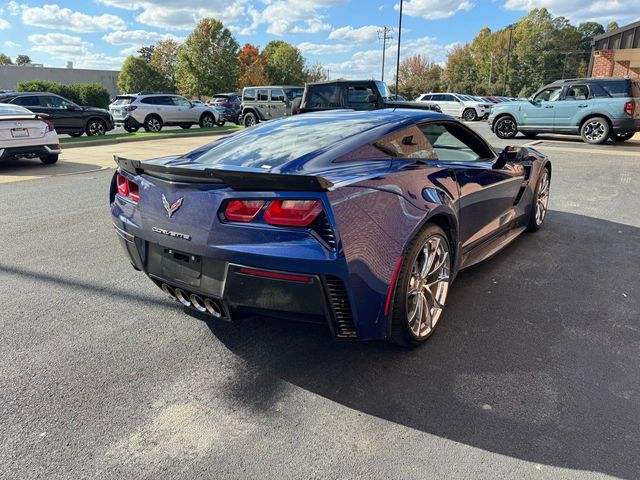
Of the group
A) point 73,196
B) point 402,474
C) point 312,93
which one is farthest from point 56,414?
point 312,93

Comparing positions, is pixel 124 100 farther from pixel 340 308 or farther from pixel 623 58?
pixel 623 58

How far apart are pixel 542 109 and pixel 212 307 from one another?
15528mm

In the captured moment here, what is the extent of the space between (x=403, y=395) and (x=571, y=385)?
0.92 m

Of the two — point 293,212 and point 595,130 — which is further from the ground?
point 595,130

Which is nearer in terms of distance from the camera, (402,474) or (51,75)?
(402,474)

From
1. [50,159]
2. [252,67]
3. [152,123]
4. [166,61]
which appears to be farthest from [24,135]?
[166,61]

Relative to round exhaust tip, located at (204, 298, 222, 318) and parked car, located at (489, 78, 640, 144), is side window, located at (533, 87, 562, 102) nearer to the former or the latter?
parked car, located at (489, 78, 640, 144)

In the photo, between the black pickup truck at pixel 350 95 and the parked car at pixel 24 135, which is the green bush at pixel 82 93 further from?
the black pickup truck at pixel 350 95

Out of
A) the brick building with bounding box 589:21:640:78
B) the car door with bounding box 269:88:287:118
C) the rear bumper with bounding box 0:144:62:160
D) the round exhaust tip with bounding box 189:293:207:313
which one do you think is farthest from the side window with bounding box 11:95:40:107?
the brick building with bounding box 589:21:640:78

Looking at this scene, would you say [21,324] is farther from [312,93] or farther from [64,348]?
[312,93]

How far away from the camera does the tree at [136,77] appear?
227 feet

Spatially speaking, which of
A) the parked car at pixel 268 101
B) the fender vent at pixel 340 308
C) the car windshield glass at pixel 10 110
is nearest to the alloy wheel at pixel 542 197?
the fender vent at pixel 340 308

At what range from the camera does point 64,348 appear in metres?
2.84

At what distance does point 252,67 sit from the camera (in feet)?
231
